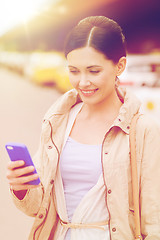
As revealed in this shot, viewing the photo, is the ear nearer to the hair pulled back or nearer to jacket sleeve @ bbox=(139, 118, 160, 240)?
the hair pulled back

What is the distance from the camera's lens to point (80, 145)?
68.2 inches

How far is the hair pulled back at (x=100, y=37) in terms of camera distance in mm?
1597

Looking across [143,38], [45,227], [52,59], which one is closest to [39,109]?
[52,59]

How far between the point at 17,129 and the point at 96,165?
591cm

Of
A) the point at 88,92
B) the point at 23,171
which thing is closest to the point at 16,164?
the point at 23,171

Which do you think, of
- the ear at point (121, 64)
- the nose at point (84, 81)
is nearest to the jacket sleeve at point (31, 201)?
the nose at point (84, 81)

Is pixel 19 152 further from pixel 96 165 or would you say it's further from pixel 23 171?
pixel 96 165

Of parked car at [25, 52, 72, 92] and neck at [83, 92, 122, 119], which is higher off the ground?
parked car at [25, 52, 72, 92]

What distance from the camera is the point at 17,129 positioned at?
739 centimetres

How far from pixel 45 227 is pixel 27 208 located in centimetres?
14

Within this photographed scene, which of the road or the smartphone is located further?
the road

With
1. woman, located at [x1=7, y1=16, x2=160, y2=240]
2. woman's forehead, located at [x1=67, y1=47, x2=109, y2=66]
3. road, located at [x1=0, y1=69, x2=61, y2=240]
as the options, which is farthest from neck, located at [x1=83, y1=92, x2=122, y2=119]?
road, located at [x1=0, y1=69, x2=61, y2=240]

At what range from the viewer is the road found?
3677 millimetres

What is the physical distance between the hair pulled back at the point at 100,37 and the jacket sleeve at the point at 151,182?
1.37 feet
